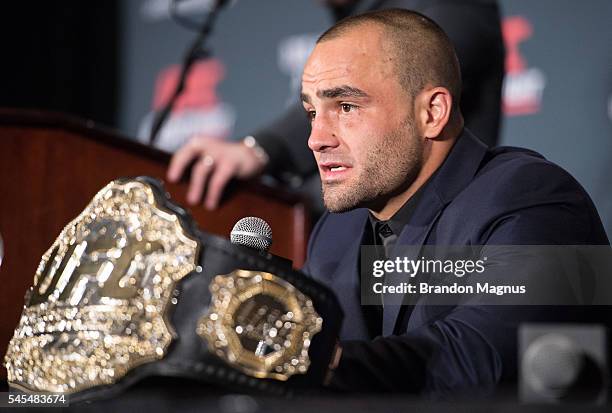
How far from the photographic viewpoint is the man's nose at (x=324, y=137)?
1.38 metres

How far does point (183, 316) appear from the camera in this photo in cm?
79

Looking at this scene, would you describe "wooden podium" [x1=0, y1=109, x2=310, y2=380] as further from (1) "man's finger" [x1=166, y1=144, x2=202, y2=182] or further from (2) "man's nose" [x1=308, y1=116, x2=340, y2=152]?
(2) "man's nose" [x1=308, y1=116, x2=340, y2=152]

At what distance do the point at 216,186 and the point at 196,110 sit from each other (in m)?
1.35

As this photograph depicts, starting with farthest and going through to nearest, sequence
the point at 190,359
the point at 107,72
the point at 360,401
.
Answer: the point at 107,72
the point at 190,359
the point at 360,401

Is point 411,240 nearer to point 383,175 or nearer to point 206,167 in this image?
point 383,175

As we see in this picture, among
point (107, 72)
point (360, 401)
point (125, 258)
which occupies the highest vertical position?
point (107, 72)

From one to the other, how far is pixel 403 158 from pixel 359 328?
0.31m

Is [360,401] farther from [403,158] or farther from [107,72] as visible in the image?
[107,72]

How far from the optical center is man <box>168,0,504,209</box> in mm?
1745

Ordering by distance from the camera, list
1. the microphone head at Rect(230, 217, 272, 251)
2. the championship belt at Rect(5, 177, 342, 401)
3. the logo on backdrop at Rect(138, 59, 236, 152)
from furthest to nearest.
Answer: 1. the logo on backdrop at Rect(138, 59, 236, 152)
2. the microphone head at Rect(230, 217, 272, 251)
3. the championship belt at Rect(5, 177, 342, 401)

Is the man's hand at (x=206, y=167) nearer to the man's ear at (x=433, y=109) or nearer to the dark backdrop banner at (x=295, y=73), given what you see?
the man's ear at (x=433, y=109)

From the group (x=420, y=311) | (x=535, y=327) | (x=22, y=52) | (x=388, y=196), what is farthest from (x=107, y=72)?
(x=535, y=327)

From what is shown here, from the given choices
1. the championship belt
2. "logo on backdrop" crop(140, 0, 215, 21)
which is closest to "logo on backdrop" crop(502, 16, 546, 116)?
"logo on backdrop" crop(140, 0, 215, 21)

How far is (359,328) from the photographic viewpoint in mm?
1335
